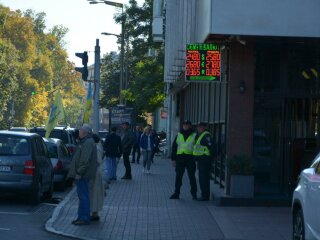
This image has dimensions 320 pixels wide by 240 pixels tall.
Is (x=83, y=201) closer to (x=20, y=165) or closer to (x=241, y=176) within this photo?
(x=20, y=165)

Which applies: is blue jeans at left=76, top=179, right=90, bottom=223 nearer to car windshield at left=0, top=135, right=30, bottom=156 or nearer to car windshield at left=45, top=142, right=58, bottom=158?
car windshield at left=0, top=135, right=30, bottom=156

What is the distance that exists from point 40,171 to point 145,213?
3023 millimetres

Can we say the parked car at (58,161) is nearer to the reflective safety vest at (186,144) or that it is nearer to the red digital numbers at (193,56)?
the reflective safety vest at (186,144)

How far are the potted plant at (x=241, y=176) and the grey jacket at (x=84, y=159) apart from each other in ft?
13.6

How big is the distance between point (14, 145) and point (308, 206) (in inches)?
353

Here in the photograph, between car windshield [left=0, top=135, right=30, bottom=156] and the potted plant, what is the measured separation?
4.40 metres

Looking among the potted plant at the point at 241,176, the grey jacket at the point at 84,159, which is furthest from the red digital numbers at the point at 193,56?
the grey jacket at the point at 84,159

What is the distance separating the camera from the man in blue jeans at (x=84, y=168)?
14.2 meters

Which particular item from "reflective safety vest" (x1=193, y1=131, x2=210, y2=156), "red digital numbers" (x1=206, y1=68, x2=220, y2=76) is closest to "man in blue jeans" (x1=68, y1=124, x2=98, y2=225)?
"reflective safety vest" (x1=193, y1=131, x2=210, y2=156)

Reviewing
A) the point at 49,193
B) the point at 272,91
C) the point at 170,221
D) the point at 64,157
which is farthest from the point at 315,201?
the point at 64,157

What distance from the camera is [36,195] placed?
1772 centimetres

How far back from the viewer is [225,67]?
1917cm

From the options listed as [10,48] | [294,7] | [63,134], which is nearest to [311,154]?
[294,7]

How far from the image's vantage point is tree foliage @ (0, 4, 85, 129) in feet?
243
